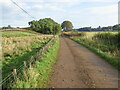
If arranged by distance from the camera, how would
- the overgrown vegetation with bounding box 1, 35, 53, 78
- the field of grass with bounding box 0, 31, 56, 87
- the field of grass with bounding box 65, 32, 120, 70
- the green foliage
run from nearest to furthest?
the field of grass with bounding box 0, 31, 56, 87 < the overgrown vegetation with bounding box 1, 35, 53, 78 < the field of grass with bounding box 65, 32, 120, 70 < the green foliage

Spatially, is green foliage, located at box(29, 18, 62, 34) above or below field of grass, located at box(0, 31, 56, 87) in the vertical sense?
above

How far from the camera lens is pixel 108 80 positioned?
5.64 metres

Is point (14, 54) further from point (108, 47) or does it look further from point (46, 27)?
point (46, 27)

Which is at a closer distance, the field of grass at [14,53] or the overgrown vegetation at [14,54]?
the field of grass at [14,53]

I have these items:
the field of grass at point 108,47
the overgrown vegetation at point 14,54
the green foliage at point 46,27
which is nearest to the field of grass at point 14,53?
the overgrown vegetation at point 14,54

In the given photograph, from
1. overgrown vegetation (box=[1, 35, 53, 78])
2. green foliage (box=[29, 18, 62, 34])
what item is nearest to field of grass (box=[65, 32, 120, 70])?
overgrown vegetation (box=[1, 35, 53, 78])

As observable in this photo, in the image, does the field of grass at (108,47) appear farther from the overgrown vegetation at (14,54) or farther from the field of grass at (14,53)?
the overgrown vegetation at (14,54)

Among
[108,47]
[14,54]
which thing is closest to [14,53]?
[14,54]

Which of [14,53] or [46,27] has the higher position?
[46,27]

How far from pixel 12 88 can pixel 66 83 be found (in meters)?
2.40

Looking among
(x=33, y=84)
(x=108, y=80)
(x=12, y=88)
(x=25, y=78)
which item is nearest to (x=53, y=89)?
(x=33, y=84)

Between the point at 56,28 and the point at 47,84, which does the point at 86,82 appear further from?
the point at 56,28

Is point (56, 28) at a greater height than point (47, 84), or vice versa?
point (56, 28)

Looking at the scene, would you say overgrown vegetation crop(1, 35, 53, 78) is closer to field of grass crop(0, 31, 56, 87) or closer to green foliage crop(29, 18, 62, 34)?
field of grass crop(0, 31, 56, 87)
